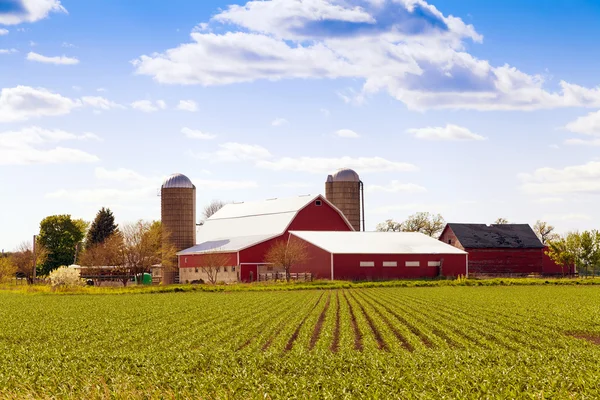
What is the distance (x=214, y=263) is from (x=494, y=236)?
31512mm

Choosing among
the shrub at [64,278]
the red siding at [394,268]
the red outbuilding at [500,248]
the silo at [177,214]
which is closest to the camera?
the shrub at [64,278]

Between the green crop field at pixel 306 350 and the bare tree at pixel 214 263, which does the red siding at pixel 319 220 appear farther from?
the green crop field at pixel 306 350

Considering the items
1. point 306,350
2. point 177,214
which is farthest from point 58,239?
point 306,350

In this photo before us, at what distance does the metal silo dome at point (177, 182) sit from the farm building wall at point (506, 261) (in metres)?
30.6

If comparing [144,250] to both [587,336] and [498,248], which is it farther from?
[587,336]

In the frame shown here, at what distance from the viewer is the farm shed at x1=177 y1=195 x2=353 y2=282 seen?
252 ft

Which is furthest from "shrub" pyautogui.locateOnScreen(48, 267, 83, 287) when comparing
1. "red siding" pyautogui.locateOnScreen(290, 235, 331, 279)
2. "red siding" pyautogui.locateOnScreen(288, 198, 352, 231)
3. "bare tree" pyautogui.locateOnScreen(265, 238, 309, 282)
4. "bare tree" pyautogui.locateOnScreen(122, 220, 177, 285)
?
"red siding" pyautogui.locateOnScreen(288, 198, 352, 231)

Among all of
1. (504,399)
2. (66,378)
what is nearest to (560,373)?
(504,399)

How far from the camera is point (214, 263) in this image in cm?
7806

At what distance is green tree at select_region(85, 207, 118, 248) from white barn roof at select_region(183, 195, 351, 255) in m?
17.3

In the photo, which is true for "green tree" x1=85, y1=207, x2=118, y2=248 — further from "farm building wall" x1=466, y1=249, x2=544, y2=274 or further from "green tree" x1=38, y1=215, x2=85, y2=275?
"farm building wall" x1=466, y1=249, x2=544, y2=274

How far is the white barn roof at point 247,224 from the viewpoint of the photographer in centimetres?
8069

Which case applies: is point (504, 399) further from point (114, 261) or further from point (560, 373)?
point (114, 261)

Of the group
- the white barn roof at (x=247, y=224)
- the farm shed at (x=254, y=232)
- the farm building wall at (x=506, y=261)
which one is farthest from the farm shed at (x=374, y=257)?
the farm building wall at (x=506, y=261)
